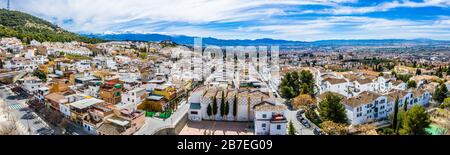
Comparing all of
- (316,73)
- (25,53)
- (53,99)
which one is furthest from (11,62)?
(316,73)

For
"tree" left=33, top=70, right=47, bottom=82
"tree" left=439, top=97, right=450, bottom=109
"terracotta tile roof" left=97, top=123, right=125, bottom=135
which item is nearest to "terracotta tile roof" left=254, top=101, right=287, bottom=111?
"terracotta tile roof" left=97, top=123, right=125, bottom=135

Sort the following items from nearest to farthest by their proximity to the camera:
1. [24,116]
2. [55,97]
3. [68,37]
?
[24,116], [55,97], [68,37]

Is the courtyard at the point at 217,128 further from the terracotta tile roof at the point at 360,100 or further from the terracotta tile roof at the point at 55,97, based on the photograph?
the terracotta tile roof at the point at 55,97

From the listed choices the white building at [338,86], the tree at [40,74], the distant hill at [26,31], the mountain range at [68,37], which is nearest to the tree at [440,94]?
the mountain range at [68,37]

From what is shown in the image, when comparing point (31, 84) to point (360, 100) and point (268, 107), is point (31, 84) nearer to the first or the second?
point (268, 107)

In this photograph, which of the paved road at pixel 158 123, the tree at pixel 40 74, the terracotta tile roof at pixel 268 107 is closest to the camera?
the paved road at pixel 158 123

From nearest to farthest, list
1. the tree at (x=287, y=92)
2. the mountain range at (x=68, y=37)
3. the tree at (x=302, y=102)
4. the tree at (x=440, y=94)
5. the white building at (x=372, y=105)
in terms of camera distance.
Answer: the white building at (x=372, y=105), the tree at (x=302, y=102), the tree at (x=440, y=94), the tree at (x=287, y=92), the mountain range at (x=68, y=37)

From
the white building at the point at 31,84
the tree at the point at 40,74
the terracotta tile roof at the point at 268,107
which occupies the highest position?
the tree at the point at 40,74

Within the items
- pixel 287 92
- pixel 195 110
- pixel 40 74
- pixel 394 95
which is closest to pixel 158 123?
pixel 195 110

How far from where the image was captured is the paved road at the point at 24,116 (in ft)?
22.8

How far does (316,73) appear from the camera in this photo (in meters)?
14.0

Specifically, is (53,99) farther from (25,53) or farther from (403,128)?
(25,53)

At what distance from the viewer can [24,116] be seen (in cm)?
799
